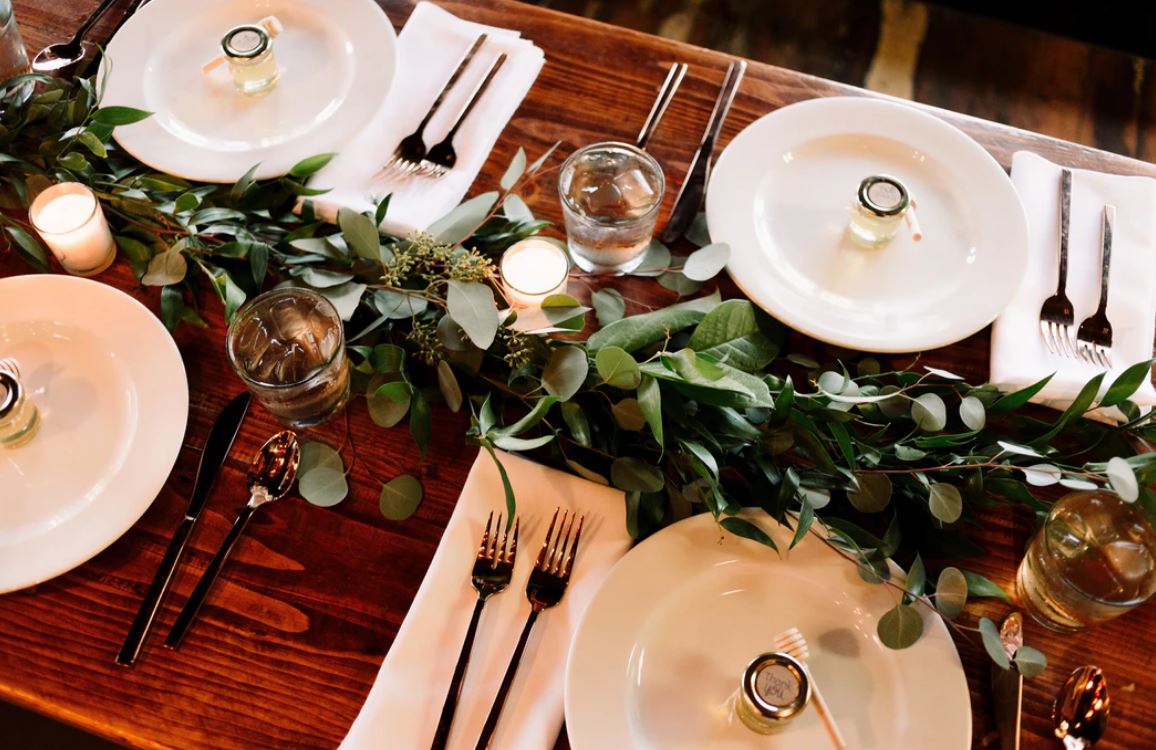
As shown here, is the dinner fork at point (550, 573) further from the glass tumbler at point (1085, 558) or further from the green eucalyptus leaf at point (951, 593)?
the glass tumbler at point (1085, 558)

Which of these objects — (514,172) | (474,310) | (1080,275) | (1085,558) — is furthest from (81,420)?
(1080,275)

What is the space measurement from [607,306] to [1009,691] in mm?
576

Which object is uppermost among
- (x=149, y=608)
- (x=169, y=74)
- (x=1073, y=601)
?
(x=169, y=74)

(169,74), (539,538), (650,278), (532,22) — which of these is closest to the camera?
(539,538)

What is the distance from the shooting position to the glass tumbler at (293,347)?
102cm

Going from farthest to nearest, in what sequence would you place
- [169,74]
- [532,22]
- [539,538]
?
[532,22] < [169,74] < [539,538]

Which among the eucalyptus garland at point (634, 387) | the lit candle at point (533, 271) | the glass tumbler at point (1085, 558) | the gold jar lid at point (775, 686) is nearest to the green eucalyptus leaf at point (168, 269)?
the eucalyptus garland at point (634, 387)

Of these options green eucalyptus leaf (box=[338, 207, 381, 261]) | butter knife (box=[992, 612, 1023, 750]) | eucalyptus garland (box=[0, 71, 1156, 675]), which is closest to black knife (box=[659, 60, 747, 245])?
eucalyptus garland (box=[0, 71, 1156, 675])

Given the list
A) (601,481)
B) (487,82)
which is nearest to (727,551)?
(601,481)

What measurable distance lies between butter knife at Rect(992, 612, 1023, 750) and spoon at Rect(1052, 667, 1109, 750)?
1.5 inches

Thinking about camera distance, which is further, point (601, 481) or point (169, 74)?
point (169, 74)

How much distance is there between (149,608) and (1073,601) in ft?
3.06

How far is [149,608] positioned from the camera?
961 mm

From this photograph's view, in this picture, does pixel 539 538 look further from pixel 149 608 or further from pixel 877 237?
pixel 877 237
